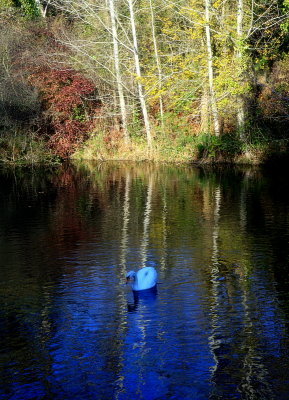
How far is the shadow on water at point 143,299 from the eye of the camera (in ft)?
32.1

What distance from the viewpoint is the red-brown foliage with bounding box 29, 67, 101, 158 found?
32.9m

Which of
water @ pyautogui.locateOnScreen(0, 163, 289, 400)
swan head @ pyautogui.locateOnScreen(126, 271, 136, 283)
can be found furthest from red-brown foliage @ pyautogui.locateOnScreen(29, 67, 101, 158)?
swan head @ pyautogui.locateOnScreen(126, 271, 136, 283)

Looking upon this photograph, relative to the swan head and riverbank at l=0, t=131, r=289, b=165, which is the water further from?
riverbank at l=0, t=131, r=289, b=165

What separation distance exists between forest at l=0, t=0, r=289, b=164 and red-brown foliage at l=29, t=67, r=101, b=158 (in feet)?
0.18

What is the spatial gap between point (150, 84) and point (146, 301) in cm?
2231

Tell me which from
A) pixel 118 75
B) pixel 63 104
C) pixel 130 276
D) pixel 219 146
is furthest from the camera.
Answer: pixel 63 104

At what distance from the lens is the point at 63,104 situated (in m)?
33.2

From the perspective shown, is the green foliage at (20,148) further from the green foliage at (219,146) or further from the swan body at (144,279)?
the swan body at (144,279)

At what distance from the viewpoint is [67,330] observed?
8.84 m

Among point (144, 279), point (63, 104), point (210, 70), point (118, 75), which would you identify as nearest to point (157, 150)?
point (118, 75)

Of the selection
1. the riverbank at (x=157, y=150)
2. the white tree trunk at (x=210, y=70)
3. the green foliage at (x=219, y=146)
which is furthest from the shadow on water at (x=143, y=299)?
the white tree trunk at (x=210, y=70)

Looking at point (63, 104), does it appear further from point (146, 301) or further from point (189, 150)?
point (146, 301)

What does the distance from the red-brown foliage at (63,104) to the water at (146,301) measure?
14284mm

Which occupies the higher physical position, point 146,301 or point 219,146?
point 219,146
